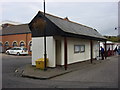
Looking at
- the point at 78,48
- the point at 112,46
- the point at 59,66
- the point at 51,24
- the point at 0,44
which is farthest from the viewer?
the point at 0,44

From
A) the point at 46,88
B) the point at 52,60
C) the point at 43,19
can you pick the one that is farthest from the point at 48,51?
the point at 46,88

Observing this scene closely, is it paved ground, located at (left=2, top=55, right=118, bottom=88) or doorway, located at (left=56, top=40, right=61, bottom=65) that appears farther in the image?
doorway, located at (left=56, top=40, right=61, bottom=65)

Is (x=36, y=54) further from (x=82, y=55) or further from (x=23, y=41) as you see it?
(x=23, y=41)

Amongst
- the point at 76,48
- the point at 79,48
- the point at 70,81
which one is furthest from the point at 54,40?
the point at 70,81

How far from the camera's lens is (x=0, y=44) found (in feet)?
129

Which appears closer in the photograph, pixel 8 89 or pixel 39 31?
pixel 8 89

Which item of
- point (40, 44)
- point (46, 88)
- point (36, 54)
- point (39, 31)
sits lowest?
point (46, 88)

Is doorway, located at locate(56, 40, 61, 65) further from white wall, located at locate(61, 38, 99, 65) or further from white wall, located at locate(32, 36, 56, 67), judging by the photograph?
white wall, located at locate(32, 36, 56, 67)

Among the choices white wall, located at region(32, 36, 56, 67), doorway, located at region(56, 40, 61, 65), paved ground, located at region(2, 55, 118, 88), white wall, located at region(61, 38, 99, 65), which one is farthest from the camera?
white wall, located at region(61, 38, 99, 65)

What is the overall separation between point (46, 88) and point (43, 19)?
716cm

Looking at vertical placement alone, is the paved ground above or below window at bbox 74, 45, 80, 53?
below

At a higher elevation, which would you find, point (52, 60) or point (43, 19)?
point (43, 19)

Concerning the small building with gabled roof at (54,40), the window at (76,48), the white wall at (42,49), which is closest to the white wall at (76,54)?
the small building with gabled roof at (54,40)

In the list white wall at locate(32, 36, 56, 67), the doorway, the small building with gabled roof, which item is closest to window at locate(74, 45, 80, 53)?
the small building with gabled roof
